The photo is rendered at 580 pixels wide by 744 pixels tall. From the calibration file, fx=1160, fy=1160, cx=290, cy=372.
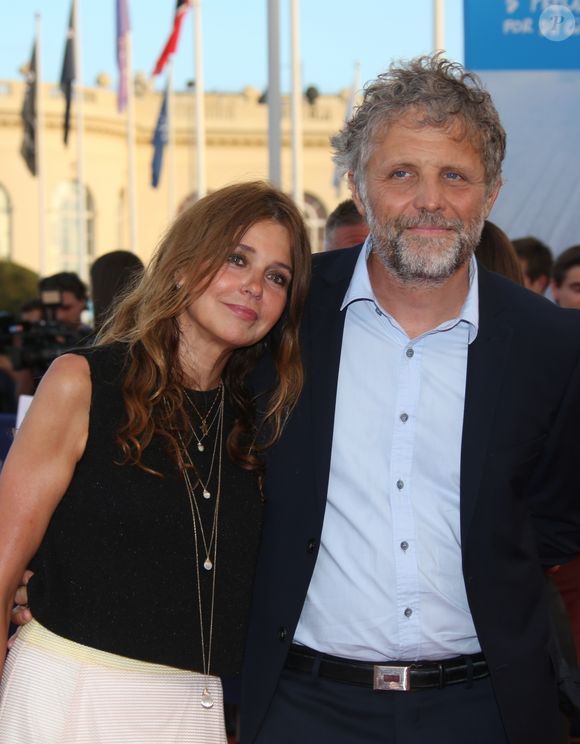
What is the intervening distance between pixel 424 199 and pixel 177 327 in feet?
2.19

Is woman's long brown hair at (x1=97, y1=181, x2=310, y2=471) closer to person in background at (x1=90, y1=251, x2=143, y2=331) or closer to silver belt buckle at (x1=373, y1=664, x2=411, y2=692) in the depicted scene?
silver belt buckle at (x1=373, y1=664, x2=411, y2=692)

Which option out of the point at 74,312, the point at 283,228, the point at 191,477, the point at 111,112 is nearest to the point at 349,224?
the point at 283,228

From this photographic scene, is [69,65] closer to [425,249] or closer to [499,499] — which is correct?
[425,249]

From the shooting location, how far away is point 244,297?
2727 millimetres

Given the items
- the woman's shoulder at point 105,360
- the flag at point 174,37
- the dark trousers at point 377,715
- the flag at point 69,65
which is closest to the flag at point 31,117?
the flag at point 69,65

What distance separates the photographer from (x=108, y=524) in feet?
8.38

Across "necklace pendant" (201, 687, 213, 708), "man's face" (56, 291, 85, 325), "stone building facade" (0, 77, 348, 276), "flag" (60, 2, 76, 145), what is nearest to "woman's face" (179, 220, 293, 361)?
"necklace pendant" (201, 687, 213, 708)

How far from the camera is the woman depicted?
253cm

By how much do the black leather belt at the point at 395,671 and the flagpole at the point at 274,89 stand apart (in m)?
6.81

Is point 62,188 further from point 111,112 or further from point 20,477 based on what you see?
point 20,477

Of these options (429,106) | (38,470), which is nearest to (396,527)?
(38,470)

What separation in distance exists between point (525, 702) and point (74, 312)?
6.53 meters

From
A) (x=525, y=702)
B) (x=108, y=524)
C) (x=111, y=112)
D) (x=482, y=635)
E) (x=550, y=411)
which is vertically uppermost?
(x=111, y=112)

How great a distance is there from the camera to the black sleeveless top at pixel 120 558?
2.55m
